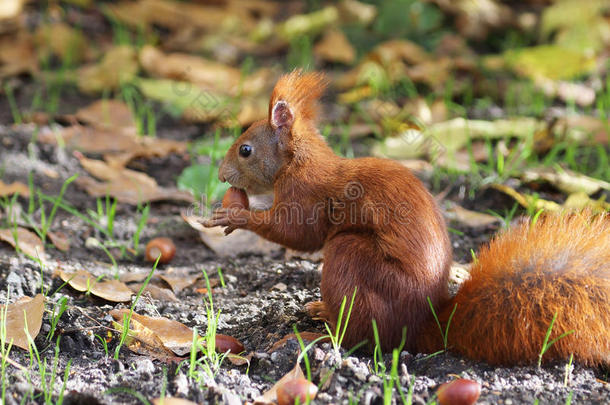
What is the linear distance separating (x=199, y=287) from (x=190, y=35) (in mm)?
3042

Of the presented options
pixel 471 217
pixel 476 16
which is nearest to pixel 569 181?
pixel 471 217

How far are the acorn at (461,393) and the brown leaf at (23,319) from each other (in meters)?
1.18

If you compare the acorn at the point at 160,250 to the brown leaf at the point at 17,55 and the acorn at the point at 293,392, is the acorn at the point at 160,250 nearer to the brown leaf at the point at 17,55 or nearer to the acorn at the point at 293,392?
the acorn at the point at 293,392

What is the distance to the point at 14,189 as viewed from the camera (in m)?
3.22

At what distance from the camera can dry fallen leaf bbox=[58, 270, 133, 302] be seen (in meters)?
2.48

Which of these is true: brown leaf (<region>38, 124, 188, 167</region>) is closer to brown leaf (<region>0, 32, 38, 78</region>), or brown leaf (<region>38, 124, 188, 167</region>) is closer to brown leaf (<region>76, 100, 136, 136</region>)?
brown leaf (<region>76, 100, 136, 136</region>)

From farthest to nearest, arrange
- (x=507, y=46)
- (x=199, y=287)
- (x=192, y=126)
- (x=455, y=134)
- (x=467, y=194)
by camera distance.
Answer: (x=507, y=46) < (x=192, y=126) < (x=455, y=134) < (x=467, y=194) < (x=199, y=287)

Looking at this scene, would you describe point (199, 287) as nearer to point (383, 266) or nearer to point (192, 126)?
point (383, 266)

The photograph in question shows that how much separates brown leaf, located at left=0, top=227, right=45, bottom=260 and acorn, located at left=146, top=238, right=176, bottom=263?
40 cm

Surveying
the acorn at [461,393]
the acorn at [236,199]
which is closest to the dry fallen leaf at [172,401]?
the acorn at [461,393]

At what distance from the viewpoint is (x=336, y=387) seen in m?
1.92

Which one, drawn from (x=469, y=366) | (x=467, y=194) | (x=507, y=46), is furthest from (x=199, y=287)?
(x=507, y=46)

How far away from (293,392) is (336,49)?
3.51 metres

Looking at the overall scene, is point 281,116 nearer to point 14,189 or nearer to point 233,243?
point 233,243
